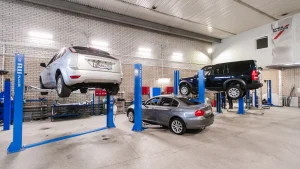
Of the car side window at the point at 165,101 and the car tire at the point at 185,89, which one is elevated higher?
the car tire at the point at 185,89

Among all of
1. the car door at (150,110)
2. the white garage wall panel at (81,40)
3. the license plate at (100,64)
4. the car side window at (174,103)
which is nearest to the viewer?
the license plate at (100,64)

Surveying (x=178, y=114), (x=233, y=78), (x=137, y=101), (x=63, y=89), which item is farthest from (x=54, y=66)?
(x=233, y=78)

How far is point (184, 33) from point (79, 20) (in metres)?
7.96

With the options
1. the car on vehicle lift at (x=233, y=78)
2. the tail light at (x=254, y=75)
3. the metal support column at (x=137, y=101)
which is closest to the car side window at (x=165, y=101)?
the metal support column at (x=137, y=101)

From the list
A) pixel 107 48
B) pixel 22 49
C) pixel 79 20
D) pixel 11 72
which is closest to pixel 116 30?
pixel 107 48

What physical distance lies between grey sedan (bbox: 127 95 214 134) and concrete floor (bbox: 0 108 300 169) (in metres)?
0.35

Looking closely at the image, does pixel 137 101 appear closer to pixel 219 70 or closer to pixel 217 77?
pixel 217 77

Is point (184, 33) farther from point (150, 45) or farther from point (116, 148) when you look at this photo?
point (116, 148)

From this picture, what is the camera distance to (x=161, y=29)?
11.1 meters

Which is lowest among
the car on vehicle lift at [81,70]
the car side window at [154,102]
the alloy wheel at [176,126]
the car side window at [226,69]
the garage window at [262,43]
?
the alloy wheel at [176,126]

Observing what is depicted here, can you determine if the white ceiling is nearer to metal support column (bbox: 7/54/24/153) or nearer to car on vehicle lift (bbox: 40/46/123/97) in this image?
car on vehicle lift (bbox: 40/46/123/97)

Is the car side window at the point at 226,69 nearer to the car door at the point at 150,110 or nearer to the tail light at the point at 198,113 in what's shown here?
the tail light at the point at 198,113

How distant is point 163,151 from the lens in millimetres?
3387

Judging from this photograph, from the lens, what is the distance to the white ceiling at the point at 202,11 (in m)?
8.38
